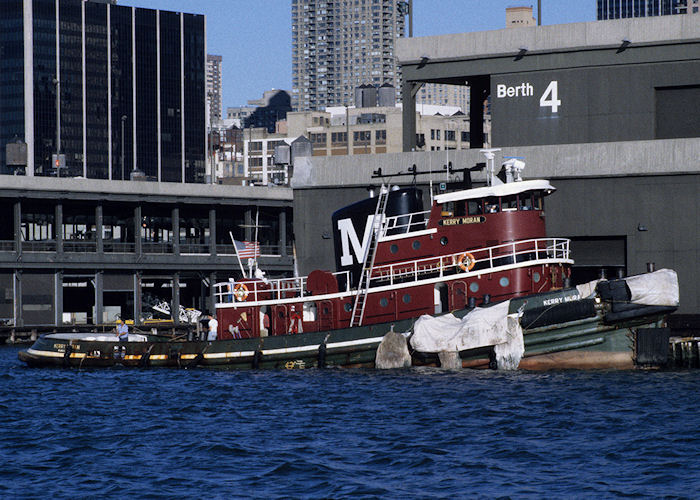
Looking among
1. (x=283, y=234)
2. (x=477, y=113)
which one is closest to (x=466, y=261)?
(x=477, y=113)

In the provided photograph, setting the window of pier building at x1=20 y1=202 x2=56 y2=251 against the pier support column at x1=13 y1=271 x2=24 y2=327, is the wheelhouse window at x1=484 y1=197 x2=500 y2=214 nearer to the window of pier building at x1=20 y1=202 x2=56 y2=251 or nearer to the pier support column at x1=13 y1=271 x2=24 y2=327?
the pier support column at x1=13 y1=271 x2=24 y2=327

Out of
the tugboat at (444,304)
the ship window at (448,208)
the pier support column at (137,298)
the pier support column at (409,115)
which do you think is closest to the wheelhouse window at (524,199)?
the tugboat at (444,304)

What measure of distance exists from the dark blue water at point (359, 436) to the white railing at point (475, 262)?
3510mm

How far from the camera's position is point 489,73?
4747 cm

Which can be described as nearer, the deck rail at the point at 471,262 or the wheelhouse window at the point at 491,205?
the deck rail at the point at 471,262

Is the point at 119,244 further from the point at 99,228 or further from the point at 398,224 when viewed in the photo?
the point at 398,224

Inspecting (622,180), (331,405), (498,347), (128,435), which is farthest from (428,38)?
(128,435)

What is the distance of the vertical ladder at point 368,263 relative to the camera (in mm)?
36781

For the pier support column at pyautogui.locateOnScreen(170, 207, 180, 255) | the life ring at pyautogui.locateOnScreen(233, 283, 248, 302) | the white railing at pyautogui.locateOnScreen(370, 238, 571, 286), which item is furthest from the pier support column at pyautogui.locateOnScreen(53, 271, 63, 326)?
the white railing at pyautogui.locateOnScreen(370, 238, 571, 286)

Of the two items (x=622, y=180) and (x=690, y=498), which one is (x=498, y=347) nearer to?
(x=622, y=180)

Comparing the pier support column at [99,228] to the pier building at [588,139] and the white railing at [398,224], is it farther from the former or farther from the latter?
the white railing at [398,224]

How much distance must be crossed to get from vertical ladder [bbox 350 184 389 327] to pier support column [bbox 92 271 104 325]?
33.6 meters

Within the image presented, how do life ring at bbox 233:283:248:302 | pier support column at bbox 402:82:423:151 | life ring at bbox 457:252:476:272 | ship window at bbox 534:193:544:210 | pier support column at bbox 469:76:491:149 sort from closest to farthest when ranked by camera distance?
life ring at bbox 457:252:476:272 → ship window at bbox 534:193:544:210 → life ring at bbox 233:283:248:302 → pier support column at bbox 402:82:423:151 → pier support column at bbox 469:76:491:149

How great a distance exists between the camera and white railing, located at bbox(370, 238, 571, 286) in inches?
1398
